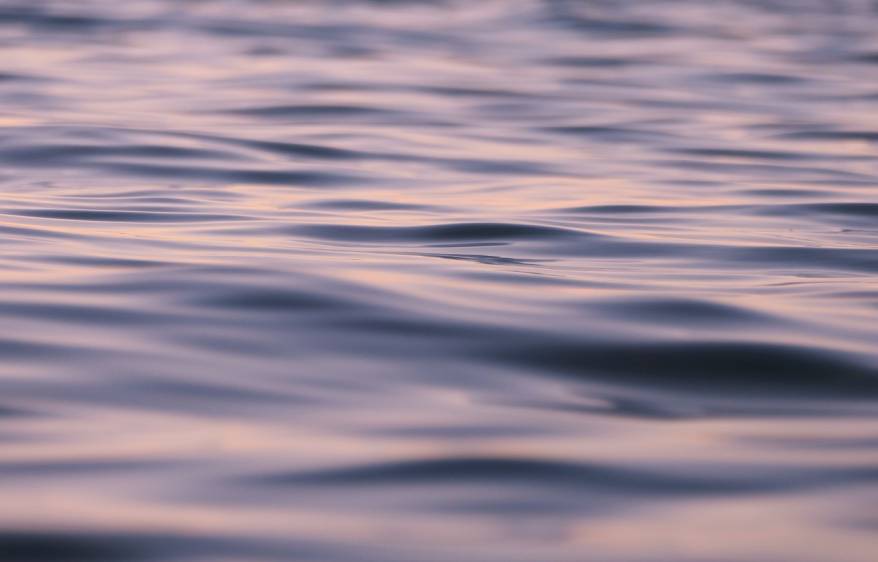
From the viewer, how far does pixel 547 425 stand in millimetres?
2379

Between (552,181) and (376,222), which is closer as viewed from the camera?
(376,222)

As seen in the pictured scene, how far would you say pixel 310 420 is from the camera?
235 cm

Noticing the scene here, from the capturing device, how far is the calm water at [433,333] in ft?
6.31

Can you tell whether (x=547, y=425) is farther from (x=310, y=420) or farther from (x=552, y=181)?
(x=552, y=181)

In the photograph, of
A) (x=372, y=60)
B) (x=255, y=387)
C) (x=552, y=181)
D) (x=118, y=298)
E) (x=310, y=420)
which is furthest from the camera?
(x=372, y=60)

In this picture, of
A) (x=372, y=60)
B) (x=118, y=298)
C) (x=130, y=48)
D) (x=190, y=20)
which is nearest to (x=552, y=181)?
(x=118, y=298)

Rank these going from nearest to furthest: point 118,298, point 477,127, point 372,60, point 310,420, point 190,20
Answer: point 310,420, point 118,298, point 477,127, point 372,60, point 190,20

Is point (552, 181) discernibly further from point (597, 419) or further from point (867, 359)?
point (597, 419)

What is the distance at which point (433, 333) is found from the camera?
301cm

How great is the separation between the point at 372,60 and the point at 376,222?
5794 millimetres

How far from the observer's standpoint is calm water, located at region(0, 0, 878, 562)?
192 centimetres

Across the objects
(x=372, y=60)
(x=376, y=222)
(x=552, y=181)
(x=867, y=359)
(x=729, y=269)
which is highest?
(x=372, y=60)

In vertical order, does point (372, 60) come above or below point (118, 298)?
above

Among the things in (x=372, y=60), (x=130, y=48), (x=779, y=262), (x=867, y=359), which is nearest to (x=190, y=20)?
(x=130, y=48)
